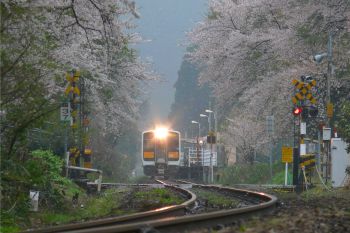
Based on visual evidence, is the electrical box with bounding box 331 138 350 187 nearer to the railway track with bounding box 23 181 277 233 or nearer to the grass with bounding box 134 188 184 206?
the grass with bounding box 134 188 184 206

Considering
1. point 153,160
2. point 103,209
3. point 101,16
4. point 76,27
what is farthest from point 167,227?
point 153,160

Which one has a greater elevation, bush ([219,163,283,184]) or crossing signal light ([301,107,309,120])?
crossing signal light ([301,107,309,120])

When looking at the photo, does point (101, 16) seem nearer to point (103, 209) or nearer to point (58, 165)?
point (58, 165)

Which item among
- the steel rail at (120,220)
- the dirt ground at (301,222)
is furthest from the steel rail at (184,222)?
the steel rail at (120,220)

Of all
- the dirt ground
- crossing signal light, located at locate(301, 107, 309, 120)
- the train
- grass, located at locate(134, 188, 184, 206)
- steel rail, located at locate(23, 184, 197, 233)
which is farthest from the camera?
the train

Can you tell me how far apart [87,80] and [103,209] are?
41.3 feet

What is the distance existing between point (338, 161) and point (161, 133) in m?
18.2

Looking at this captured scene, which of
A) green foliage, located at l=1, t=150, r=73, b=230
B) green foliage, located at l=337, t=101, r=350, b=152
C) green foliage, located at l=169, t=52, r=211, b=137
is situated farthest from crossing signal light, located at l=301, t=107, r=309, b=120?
green foliage, located at l=169, t=52, r=211, b=137

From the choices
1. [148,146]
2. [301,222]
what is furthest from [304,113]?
[148,146]

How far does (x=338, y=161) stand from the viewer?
2241 centimetres

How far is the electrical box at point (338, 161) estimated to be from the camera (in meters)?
22.3

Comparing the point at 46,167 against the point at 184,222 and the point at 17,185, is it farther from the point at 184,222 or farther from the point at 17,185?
the point at 184,222

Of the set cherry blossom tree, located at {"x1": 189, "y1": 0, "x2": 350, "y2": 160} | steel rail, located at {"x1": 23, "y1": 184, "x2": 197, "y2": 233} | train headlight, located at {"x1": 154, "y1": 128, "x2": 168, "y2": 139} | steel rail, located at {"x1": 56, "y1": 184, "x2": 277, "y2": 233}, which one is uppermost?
cherry blossom tree, located at {"x1": 189, "y1": 0, "x2": 350, "y2": 160}

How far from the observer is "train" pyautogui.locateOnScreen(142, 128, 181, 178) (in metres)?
39.4
